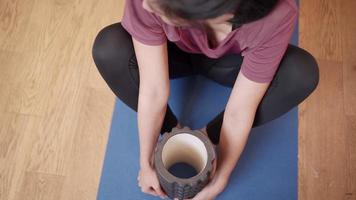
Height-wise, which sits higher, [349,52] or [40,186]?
[349,52]

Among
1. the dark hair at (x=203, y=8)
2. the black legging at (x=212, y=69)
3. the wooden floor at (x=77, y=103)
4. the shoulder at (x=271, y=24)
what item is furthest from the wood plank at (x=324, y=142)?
the dark hair at (x=203, y=8)

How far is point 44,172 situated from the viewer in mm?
943

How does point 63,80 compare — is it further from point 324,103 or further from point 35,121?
point 324,103

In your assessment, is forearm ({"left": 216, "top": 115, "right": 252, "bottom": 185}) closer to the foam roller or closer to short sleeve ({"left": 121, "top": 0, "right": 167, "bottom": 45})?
the foam roller

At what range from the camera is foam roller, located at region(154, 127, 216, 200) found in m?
0.68

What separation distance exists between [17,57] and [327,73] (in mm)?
939

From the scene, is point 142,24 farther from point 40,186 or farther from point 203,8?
point 40,186

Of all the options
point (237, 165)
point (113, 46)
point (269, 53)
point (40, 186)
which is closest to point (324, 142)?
point (237, 165)

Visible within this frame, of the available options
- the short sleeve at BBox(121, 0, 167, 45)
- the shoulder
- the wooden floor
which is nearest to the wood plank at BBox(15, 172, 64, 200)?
the wooden floor

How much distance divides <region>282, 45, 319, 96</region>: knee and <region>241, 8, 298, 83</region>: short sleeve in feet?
0.15

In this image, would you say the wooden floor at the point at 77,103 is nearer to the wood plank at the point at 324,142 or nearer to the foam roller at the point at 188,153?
the wood plank at the point at 324,142

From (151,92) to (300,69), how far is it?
0.31m

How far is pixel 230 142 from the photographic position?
2.60 feet

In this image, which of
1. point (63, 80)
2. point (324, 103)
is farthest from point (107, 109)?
point (324, 103)
